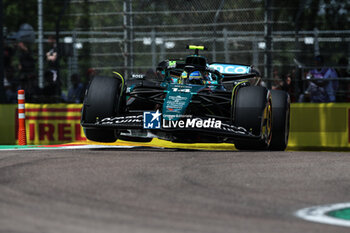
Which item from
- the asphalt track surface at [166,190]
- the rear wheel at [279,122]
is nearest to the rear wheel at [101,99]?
the asphalt track surface at [166,190]

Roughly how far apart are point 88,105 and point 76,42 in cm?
603

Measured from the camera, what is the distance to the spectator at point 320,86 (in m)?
15.5

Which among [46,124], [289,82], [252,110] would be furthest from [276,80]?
[252,110]

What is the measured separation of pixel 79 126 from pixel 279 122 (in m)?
3.64

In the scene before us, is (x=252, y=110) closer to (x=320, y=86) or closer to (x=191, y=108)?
(x=191, y=108)

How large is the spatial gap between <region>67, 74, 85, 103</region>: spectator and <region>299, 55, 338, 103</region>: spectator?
4.59 m

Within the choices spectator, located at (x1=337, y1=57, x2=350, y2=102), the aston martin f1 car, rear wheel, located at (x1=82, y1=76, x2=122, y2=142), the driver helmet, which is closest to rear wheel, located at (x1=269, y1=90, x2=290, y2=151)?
the aston martin f1 car

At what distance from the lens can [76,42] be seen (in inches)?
666

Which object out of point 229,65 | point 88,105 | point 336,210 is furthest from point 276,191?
point 229,65

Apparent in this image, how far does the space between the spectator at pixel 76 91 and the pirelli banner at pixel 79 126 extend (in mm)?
2795

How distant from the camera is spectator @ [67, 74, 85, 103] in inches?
659

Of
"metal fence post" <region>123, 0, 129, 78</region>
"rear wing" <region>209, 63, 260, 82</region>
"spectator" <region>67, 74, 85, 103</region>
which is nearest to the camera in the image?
"rear wing" <region>209, 63, 260, 82</region>

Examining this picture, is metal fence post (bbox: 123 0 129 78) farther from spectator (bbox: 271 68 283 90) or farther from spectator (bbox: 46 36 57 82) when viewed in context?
spectator (bbox: 271 68 283 90)

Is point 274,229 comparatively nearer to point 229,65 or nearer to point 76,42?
point 229,65
